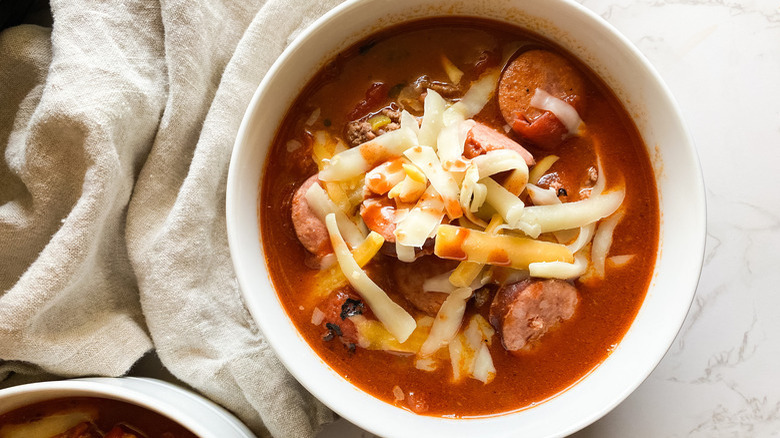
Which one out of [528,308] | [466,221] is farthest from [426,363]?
[466,221]

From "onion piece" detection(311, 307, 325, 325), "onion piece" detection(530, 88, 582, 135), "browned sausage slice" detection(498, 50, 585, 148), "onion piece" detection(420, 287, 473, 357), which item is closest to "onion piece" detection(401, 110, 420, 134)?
"browned sausage slice" detection(498, 50, 585, 148)

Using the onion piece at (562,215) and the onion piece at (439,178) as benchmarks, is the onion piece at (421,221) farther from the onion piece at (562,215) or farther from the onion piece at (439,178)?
the onion piece at (562,215)

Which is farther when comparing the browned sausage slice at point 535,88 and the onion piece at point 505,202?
the browned sausage slice at point 535,88

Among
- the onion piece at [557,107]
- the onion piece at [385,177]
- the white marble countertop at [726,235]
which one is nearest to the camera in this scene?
the onion piece at [385,177]

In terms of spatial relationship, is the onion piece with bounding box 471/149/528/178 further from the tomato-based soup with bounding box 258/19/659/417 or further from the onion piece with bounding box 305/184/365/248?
the onion piece with bounding box 305/184/365/248

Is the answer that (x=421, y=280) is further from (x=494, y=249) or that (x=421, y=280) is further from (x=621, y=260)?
(x=621, y=260)

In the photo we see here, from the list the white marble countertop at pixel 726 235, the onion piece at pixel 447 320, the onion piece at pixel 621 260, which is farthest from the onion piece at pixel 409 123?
the white marble countertop at pixel 726 235

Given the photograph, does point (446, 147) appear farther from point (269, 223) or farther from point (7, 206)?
point (7, 206)
